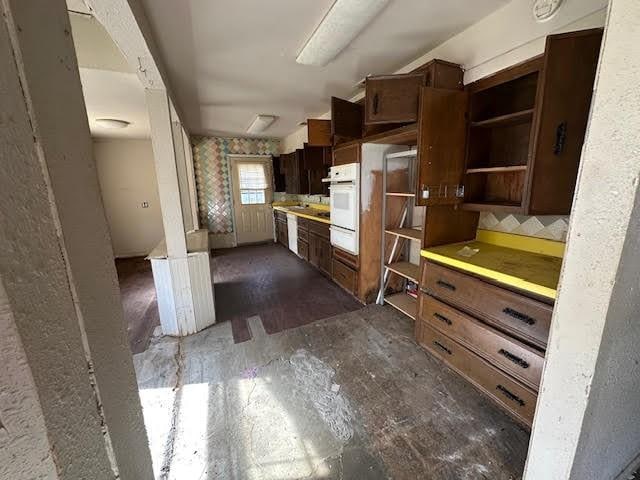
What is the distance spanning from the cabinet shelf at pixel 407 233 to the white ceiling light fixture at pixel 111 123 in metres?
3.78

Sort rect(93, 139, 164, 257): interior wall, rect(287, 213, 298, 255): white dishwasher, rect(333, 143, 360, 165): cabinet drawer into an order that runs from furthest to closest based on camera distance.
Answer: rect(93, 139, 164, 257): interior wall, rect(287, 213, 298, 255): white dishwasher, rect(333, 143, 360, 165): cabinet drawer

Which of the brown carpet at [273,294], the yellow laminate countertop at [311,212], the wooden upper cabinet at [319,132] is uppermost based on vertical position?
the wooden upper cabinet at [319,132]

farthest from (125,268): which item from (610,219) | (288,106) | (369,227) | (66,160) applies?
(610,219)

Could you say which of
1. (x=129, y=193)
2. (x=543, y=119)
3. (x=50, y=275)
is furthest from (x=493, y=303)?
(x=129, y=193)

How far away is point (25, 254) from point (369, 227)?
253 centimetres

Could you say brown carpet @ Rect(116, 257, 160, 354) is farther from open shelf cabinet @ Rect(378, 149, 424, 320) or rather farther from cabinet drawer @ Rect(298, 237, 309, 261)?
open shelf cabinet @ Rect(378, 149, 424, 320)

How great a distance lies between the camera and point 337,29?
1734 millimetres

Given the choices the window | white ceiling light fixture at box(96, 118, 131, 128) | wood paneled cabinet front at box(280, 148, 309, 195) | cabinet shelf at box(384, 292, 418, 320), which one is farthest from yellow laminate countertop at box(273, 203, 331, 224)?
white ceiling light fixture at box(96, 118, 131, 128)

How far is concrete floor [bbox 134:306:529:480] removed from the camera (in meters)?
1.29

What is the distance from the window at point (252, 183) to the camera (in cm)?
570

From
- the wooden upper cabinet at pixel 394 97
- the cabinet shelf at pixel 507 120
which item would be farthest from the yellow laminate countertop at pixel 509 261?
the wooden upper cabinet at pixel 394 97

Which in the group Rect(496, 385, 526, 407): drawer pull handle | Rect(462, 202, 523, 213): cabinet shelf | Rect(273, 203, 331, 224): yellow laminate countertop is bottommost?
Rect(496, 385, 526, 407): drawer pull handle

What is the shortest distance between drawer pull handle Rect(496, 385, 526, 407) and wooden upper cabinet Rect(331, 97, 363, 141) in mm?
2357

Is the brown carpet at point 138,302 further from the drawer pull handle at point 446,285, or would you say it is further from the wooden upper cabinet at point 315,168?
the wooden upper cabinet at point 315,168
